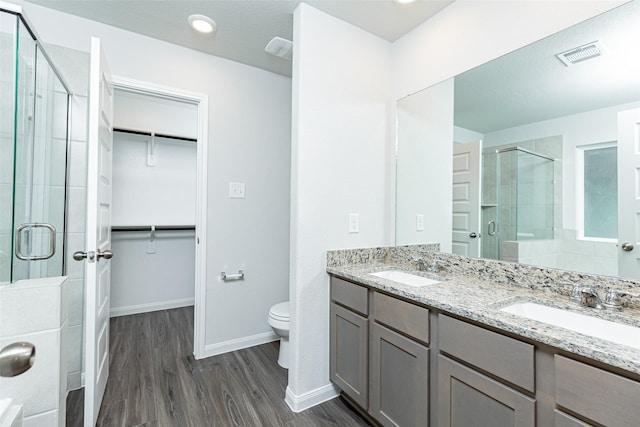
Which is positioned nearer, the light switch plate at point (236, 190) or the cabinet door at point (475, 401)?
the cabinet door at point (475, 401)

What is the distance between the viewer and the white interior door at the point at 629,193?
1159 mm

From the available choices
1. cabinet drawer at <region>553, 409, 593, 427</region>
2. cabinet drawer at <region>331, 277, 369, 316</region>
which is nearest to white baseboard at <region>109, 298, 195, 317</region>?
cabinet drawer at <region>331, 277, 369, 316</region>

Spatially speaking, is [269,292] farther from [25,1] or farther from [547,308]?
[25,1]

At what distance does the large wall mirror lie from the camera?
1192mm

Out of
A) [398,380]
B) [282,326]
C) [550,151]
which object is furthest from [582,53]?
[282,326]

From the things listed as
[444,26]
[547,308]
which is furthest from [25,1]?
[547,308]

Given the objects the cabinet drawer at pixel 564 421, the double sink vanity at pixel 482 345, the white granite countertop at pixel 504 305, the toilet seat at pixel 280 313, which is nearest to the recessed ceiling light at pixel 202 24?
the double sink vanity at pixel 482 345

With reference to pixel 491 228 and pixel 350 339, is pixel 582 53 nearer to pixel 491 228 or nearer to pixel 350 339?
pixel 491 228

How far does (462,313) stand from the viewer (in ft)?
3.65

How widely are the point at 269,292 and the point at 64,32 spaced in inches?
95.2

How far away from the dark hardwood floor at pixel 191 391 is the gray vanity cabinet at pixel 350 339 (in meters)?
0.20

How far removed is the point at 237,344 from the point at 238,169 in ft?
4.96

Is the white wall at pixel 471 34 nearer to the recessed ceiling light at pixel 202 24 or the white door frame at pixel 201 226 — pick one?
the recessed ceiling light at pixel 202 24

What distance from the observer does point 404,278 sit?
69.7 inches
